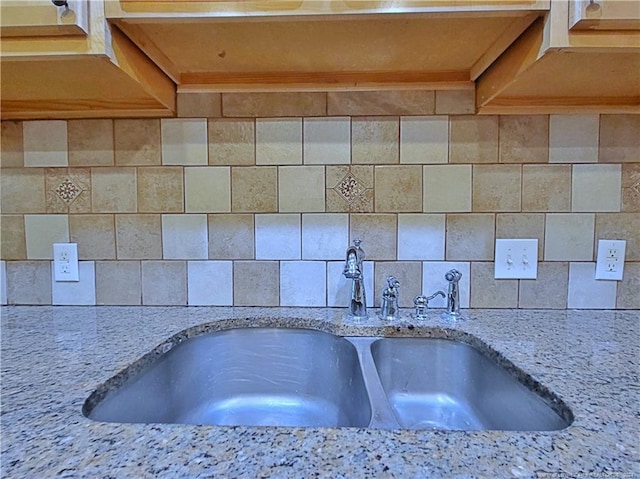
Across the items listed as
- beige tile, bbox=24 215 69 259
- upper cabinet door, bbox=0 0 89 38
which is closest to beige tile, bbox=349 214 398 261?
upper cabinet door, bbox=0 0 89 38

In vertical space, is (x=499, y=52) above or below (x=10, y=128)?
above

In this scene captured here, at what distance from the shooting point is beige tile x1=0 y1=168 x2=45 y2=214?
1.03m

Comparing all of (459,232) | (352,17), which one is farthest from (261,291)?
(352,17)

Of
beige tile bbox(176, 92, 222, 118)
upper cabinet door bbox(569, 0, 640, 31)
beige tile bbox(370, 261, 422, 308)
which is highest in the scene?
upper cabinet door bbox(569, 0, 640, 31)

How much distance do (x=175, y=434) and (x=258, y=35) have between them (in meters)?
0.71

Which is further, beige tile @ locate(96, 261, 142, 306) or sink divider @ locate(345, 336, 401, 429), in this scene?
beige tile @ locate(96, 261, 142, 306)

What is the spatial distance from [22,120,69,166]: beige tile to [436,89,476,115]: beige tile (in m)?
1.05

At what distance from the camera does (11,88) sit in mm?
888

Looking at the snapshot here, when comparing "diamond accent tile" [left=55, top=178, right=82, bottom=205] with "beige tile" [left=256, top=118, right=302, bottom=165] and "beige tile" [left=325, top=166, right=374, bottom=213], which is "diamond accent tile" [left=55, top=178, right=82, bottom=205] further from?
"beige tile" [left=325, top=166, right=374, bottom=213]

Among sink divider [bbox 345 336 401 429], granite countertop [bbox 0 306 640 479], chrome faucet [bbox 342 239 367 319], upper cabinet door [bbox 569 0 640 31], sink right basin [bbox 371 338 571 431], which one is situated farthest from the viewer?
chrome faucet [bbox 342 239 367 319]

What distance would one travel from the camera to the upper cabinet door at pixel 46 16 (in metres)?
0.66

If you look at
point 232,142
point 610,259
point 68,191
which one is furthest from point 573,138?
point 68,191

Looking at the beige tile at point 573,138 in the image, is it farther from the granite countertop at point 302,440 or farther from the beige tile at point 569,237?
the granite countertop at point 302,440

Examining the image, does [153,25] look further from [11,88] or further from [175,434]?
[175,434]
